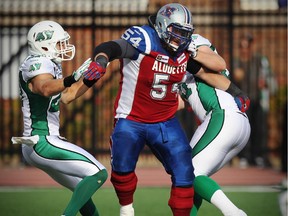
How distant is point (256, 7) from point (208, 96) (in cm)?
928

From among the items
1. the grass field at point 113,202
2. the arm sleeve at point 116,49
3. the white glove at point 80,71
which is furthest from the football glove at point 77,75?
the grass field at point 113,202

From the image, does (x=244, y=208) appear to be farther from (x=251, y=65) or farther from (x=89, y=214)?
(x=251, y=65)

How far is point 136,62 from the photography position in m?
7.30

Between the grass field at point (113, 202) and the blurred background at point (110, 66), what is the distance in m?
3.29

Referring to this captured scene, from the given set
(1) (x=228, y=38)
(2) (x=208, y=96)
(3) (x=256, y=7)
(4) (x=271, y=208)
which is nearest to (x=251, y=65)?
(1) (x=228, y=38)

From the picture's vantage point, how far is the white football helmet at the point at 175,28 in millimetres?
7234

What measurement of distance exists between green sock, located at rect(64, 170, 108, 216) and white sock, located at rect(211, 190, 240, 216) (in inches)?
34.4

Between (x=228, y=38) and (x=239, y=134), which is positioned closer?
(x=239, y=134)

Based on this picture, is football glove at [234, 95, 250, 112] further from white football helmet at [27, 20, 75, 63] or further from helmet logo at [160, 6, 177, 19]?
white football helmet at [27, 20, 75, 63]

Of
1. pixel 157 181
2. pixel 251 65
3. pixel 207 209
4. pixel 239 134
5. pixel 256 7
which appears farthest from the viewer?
pixel 256 7

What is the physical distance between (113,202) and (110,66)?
5.09 meters

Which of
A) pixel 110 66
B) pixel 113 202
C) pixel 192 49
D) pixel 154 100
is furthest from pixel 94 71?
pixel 110 66

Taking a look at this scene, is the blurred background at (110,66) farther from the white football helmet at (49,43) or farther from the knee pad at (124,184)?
the knee pad at (124,184)

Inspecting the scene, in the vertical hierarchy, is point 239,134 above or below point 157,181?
above
